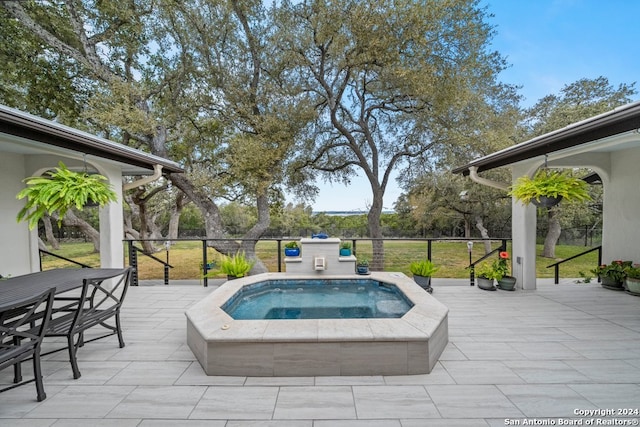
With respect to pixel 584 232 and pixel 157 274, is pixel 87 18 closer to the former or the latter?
pixel 157 274

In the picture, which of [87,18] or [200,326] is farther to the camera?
[87,18]

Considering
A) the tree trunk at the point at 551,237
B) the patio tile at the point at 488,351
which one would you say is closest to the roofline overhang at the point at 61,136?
the patio tile at the point at 488,351

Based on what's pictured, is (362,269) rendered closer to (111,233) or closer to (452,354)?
(452,354)

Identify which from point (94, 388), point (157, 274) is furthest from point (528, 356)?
point (157, 274)

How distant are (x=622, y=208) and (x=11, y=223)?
11112 mm

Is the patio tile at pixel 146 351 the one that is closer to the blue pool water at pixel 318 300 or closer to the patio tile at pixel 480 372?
the blue pool water at pixel 318 300

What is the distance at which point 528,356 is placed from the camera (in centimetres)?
279

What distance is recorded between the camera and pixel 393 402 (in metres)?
2.13

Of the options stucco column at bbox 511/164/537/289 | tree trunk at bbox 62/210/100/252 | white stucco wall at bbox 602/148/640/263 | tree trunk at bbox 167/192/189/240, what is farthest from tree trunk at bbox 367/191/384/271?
tree trunk at bbox 62/210/100/252

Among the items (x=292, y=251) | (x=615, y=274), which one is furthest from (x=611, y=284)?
(x=292, y=251)

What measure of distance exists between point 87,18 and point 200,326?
590cm

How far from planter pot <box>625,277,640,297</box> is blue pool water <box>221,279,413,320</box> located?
4.12 metres

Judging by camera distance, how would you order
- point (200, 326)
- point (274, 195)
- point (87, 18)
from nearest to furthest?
point (200, 326) → point (87, 18) → point (274, 195)

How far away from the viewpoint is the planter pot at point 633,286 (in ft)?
15.9
